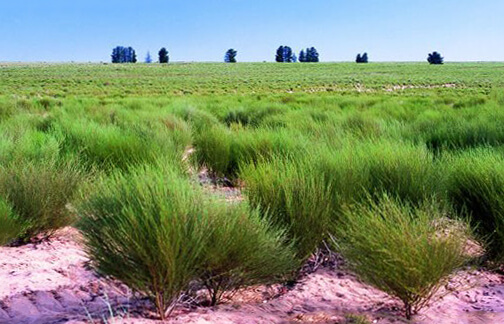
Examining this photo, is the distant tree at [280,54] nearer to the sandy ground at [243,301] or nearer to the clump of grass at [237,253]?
the sandy ground at [243,301]

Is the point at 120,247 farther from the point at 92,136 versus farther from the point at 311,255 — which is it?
the point at 92,136

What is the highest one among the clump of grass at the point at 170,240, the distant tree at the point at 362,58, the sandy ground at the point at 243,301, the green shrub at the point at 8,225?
the distant tree at the point at 362,58

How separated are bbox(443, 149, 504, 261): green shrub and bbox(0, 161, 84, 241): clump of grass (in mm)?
2722

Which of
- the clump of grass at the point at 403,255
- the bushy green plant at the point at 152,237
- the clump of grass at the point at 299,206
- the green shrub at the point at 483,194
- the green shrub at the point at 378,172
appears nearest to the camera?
the bushy green plant at the point at 152,237

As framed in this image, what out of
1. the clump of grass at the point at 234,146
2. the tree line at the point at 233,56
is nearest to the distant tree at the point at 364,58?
the tree line at the point at 233,56

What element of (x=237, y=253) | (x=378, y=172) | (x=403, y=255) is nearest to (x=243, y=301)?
(x=237, y=253)

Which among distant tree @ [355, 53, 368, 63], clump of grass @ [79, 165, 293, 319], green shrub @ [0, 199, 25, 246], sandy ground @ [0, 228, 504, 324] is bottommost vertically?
sandy ground @ [0, 228, 504, 324]

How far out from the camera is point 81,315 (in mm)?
2590

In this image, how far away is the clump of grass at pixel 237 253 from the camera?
2.58 metres

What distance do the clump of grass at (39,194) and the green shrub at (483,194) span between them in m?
2.72

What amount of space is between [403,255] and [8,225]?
2.55m

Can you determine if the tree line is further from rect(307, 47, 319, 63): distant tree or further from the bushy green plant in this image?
the bushy green plant

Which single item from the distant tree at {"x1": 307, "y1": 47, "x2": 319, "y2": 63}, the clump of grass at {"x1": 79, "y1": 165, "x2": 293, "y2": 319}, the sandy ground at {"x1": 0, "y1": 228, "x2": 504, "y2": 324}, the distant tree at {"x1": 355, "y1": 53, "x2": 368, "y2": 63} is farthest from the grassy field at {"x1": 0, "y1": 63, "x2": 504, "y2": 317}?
the distant tree at {"x1": 307, "y1": 47, "x2": 319, "y2": 63}

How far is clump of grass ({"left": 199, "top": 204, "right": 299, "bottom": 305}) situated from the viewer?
8.48 ft
